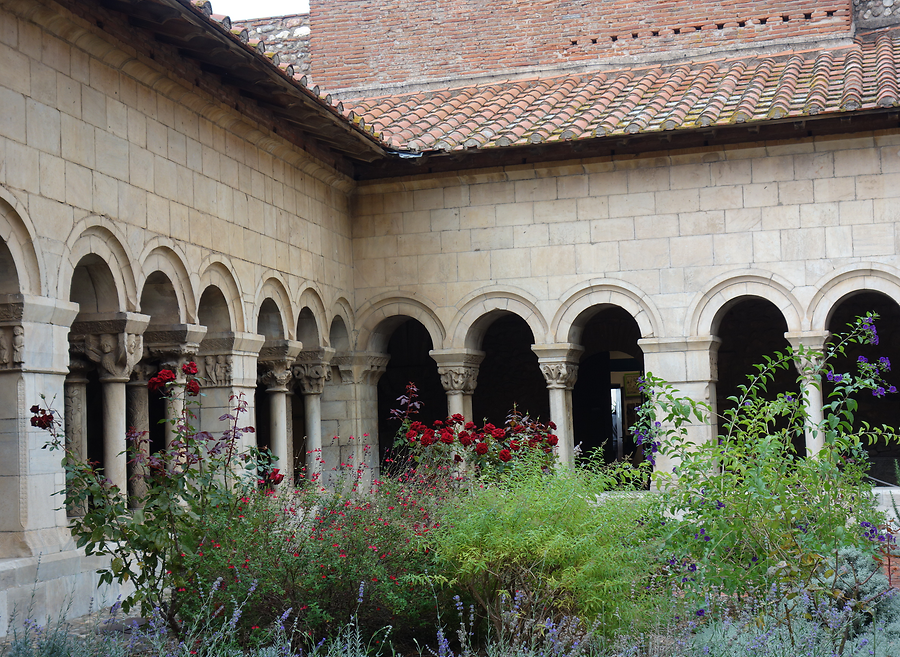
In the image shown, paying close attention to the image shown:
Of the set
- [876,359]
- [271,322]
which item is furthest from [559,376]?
[876,359]

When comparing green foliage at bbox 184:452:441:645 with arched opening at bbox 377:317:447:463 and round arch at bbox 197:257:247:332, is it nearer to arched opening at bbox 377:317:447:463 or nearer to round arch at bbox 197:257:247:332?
round arch at bbox 197:257:247:332

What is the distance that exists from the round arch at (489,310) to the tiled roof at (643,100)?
60.6 inches

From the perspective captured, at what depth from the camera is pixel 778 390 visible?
1312cm

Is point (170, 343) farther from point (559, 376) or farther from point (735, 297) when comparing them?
point (735, 297)

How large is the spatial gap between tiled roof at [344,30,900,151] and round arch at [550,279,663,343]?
1.53 m

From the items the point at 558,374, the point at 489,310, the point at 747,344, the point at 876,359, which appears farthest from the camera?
the point at 747,344

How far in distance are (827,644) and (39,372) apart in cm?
464

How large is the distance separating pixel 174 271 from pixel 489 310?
384 cm

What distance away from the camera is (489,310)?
35.8 feet

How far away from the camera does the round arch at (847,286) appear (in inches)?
385

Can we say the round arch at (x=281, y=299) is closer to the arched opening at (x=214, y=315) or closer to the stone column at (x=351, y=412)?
the arched opening at (x=214, y=315)

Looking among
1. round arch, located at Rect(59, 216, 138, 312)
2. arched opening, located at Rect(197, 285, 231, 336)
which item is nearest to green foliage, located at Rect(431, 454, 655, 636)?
round arch, located at Rect(59, 216, 138, 312)

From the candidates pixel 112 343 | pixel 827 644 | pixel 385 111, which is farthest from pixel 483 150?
pixel 827 644

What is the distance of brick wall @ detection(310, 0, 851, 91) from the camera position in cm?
1266
